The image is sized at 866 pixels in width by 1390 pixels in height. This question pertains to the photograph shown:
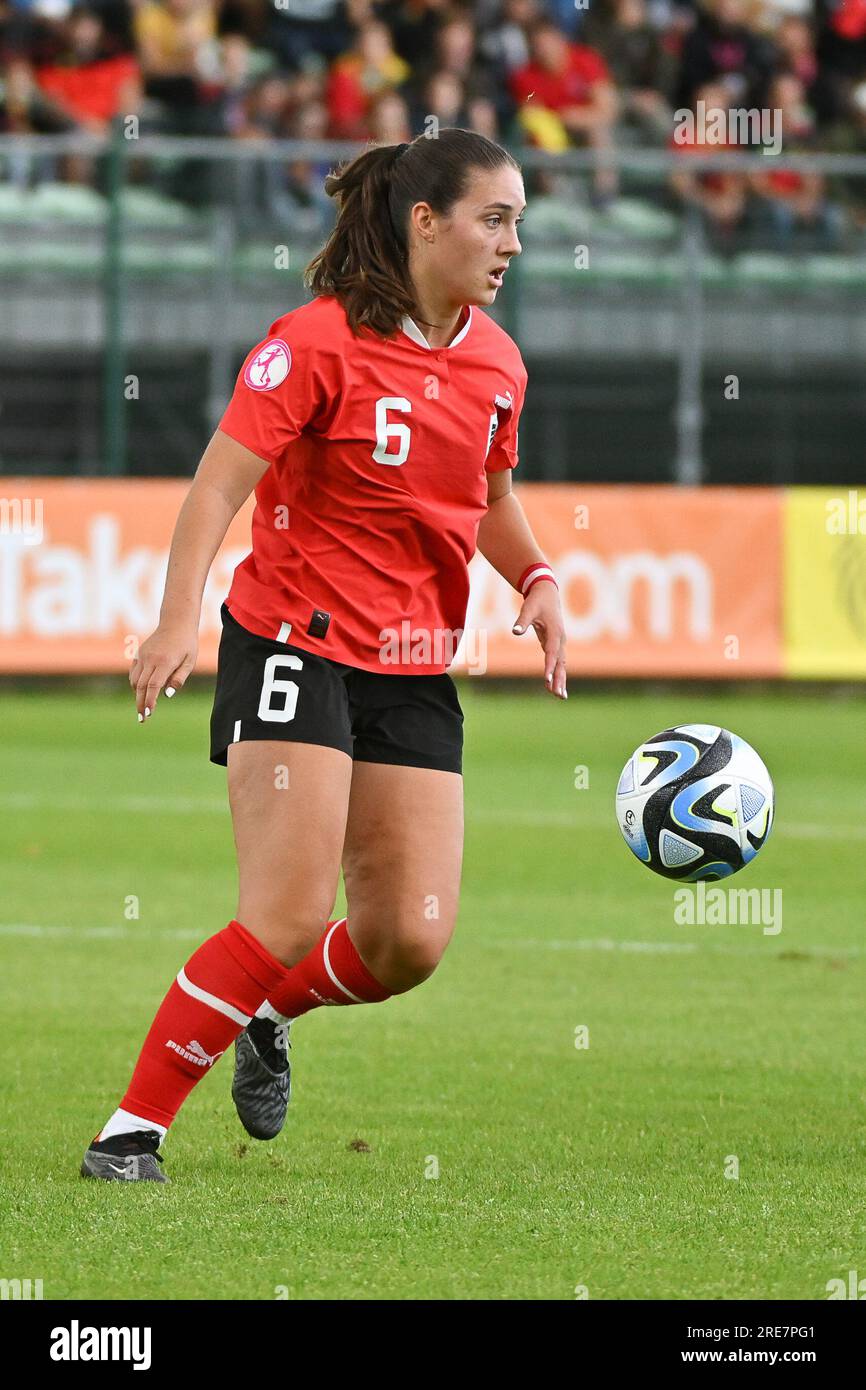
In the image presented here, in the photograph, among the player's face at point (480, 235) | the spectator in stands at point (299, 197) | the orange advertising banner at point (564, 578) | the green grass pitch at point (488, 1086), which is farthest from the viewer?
the spectator in stands at point (299, 197)

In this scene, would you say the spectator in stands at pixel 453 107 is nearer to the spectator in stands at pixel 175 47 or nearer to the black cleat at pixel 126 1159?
the spectator in stands at pixel 175 47

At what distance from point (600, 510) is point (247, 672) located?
38.6 feet

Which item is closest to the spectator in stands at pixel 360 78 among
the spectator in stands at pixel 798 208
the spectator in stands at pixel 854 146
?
the spectator in stands at pixel 798 208

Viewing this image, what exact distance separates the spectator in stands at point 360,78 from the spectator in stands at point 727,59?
2.59m

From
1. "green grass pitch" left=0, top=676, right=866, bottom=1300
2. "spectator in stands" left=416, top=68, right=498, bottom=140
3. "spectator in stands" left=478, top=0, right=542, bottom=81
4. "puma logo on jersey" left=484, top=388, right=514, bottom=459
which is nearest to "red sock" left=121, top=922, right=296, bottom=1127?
"green grass pitch" left=0, top=676, right=866, bottom=1300

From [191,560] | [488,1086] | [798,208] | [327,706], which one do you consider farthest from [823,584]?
[191,560]

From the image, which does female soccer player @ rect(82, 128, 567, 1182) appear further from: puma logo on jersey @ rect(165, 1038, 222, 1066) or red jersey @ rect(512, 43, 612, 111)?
red jersey @ rect(512, 43, 612, 111)

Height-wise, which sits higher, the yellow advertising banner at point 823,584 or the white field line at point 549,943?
the yellow advertising banner at point 823,584

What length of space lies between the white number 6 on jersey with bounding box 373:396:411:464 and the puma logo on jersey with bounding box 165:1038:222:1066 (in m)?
1.32

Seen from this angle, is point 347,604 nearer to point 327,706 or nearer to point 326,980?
point 327,706

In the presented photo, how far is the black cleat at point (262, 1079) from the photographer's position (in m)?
5.13

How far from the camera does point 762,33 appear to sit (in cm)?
2048
